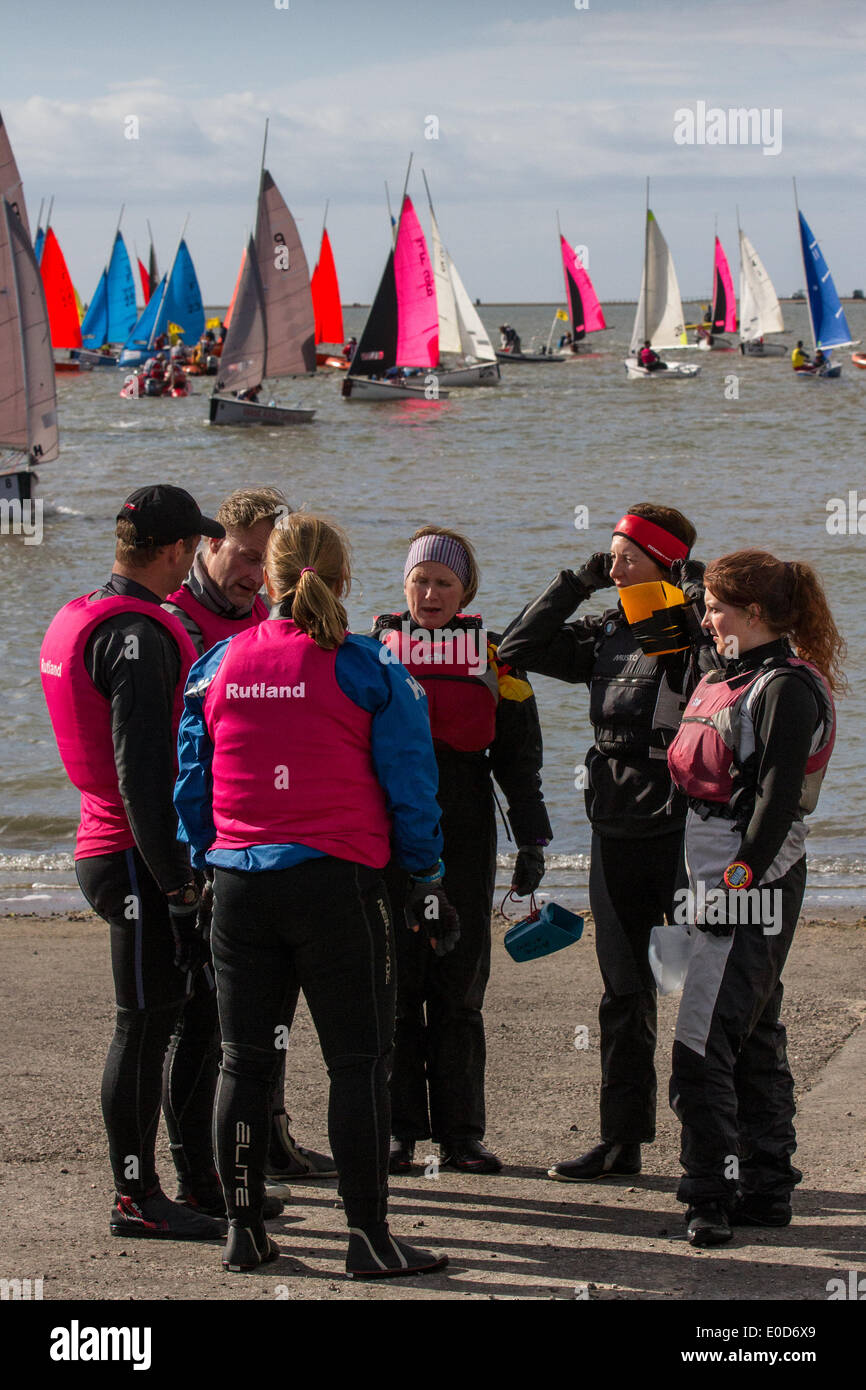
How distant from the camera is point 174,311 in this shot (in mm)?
63500

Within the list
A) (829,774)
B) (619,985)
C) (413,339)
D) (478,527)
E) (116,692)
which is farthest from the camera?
(413,339)

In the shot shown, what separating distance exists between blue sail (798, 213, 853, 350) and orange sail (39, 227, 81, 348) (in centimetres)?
2937

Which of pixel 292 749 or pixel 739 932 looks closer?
pixel 292 749

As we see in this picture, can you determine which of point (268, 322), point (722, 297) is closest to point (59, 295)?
point (268, 322)

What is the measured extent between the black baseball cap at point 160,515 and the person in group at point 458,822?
70 centimetres

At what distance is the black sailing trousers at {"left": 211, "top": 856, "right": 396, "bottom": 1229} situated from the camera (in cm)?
305

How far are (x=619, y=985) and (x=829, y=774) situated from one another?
5.97 meters

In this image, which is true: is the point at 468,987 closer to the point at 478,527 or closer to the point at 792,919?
the point at 792,919

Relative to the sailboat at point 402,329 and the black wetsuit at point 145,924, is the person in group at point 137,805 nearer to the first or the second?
the black wetsuit at point 145,924

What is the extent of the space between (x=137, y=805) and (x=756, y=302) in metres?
68.4

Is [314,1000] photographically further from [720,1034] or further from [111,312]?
[111,312]

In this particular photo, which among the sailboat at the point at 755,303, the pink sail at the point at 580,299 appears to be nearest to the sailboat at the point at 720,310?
the sailboat at the point at 755,303

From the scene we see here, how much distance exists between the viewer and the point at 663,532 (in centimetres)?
404
